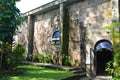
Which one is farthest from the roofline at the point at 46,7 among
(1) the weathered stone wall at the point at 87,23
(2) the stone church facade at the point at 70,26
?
(1) the weathered stone wall at the point at 87,23

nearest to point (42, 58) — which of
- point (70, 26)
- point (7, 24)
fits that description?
point (70, 26)

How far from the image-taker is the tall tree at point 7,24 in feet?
39.2

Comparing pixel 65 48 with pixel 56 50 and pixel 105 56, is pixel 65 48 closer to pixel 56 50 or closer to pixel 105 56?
pixel 56 50

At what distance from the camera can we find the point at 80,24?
1460cm

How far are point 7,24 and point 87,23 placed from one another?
5.68m

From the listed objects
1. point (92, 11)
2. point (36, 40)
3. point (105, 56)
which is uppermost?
point (92, 11)

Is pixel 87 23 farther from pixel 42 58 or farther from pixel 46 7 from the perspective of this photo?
pixel 42 58

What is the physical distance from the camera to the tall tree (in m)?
12.0

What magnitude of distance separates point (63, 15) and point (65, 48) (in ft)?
8.95

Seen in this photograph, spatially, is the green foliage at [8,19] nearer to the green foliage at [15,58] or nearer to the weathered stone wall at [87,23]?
the green foliage at [15,58]

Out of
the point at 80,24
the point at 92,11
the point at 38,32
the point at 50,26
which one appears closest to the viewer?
the point at 92,11

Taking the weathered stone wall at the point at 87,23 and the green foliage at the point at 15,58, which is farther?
the weathered stone wall at the point at 87,23

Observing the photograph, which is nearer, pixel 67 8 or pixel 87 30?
pixel 87 30

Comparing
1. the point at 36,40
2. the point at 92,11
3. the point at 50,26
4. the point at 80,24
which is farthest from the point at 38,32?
the point at 92,11
